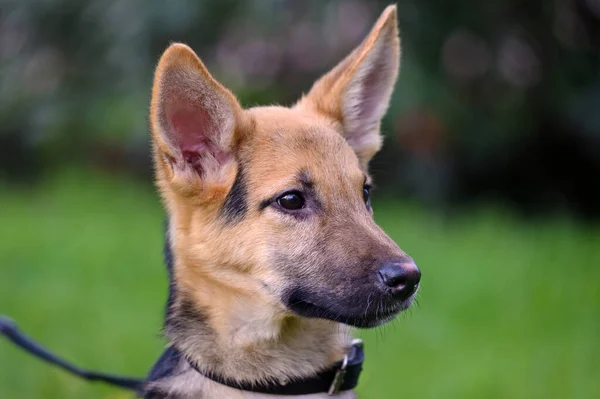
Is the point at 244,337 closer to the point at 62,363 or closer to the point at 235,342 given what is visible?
the point at 235,342

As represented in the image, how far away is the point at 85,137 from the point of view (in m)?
13.0

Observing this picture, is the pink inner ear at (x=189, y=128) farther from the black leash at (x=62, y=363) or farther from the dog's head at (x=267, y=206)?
the black leash at (x=62, y=363)

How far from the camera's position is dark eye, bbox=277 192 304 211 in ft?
→ 13.2

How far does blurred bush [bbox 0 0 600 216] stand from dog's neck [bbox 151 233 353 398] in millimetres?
6597

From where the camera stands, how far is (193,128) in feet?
13.8

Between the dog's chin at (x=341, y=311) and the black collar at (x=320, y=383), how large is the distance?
1.02 ft

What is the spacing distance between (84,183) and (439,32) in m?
5.74

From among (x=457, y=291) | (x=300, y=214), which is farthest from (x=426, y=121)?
(x=300, y=214)

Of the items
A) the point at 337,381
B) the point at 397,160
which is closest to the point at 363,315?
the point at 337,381

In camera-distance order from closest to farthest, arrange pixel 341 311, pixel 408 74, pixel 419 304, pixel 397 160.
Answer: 1. pixel 341 311
2. pixel 419 304
3. pixel 408 74
4. pixel 397 160

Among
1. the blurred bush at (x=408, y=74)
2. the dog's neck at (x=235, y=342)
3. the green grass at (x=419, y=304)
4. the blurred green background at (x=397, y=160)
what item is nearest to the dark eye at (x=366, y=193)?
the dog's neck at (x=235, y=342)

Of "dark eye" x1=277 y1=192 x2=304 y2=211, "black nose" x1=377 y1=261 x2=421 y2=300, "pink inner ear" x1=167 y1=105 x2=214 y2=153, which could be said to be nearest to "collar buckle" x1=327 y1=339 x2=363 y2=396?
"black nose" x1=377 y1=261 x2=421 y2=300

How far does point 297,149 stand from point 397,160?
26.3 feet

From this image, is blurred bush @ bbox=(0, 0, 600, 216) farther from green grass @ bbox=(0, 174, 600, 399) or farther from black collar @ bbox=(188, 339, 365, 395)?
black collar @ bbox=(188, 339, 365, 395)
